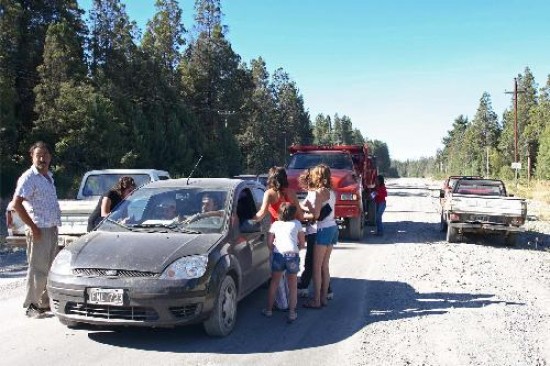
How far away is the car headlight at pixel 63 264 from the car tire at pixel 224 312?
152cm

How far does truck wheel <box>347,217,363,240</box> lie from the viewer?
45.0ft

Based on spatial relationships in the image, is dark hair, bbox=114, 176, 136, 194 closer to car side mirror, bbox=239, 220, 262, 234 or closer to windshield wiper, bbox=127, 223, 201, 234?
windshield wiper, bbox=127, 223, 201, 234

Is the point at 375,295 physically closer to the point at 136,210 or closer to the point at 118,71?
the point at 136,210

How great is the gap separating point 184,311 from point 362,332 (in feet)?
6.88

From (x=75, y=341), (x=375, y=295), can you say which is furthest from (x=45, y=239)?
(x=375, y=295)

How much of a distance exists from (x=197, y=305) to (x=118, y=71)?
3648cm

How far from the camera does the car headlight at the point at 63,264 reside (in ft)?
17.8

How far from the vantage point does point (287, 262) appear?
6.31 meters

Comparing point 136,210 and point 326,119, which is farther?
point 326,119

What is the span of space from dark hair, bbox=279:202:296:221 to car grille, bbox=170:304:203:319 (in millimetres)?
1623

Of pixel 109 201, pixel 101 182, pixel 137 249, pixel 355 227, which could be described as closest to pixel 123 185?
pixel 109 201

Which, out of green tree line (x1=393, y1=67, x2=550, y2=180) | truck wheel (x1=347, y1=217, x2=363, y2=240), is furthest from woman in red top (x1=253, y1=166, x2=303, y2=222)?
green tree line (x1=393, y1=67, x2=550, y2=180)

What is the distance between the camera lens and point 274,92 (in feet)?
251

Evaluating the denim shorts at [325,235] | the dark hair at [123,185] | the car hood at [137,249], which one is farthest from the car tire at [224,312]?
the dark hair at [123,185]
